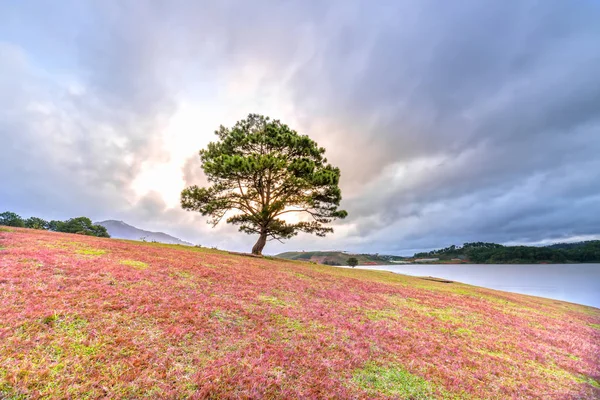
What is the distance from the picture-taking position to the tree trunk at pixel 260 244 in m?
30.2

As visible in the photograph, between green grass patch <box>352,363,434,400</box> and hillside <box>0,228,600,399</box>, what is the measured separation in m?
0.03

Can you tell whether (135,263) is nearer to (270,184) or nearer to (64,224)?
(270,184)

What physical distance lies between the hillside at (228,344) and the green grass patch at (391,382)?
0.03m

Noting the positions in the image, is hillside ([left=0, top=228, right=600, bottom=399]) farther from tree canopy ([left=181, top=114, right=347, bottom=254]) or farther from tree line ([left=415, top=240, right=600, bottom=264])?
tree line ([left=415, top=240, right=600, bottom=264])

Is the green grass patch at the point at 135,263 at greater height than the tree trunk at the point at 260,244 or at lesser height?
lesser

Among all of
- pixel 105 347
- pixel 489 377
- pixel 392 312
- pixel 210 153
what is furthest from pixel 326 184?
pixel 105 347

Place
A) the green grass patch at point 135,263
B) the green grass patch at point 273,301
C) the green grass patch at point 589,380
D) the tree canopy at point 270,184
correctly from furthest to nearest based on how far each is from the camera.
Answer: the tree canopy at point 270,184
the green grass patch at point 135,263
the green grass patch at point 273,301
the green grass patch at point 589,380

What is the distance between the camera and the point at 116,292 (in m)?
7.36

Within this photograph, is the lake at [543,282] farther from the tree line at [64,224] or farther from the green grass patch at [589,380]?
the tree line at [64,224]

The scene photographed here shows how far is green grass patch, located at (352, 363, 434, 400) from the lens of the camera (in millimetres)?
5227

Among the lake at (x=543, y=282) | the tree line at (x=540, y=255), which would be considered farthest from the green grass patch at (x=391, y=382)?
the tree line at (x=540, y=255)

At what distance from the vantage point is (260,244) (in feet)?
99.7

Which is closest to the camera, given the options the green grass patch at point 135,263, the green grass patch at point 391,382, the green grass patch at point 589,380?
the green grass patch at point 391,382

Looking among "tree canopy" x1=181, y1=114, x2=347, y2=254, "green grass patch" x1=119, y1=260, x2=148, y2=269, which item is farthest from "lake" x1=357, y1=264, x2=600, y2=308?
"green grass patch" x1=119, y1=260, x2=148, y2=269
